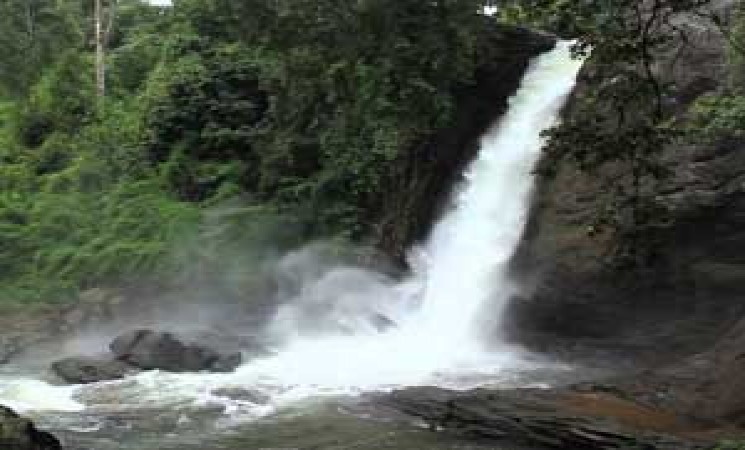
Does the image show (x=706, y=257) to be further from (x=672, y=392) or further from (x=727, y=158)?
(x=672, y=392)

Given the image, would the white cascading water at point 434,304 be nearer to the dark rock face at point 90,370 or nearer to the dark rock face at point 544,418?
the dark rock face at point 90,370

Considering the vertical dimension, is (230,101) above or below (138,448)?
above

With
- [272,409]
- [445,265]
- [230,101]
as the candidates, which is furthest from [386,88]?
[230,101]

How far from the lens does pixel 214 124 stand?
2886 cm

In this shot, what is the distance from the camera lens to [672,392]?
15.0m

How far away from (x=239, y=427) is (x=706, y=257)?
8668mm

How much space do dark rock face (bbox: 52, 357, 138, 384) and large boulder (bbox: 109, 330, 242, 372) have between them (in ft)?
0.98

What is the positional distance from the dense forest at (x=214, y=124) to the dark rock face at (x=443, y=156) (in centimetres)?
44

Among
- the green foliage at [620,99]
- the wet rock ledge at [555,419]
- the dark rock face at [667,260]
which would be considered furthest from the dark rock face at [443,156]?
the green foliage at [620,99]

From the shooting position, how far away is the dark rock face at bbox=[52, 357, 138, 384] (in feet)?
58.5

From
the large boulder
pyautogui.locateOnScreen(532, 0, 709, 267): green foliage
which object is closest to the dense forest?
pyautogui.locateOnScreen(532, 0, 709, 267): green foliage

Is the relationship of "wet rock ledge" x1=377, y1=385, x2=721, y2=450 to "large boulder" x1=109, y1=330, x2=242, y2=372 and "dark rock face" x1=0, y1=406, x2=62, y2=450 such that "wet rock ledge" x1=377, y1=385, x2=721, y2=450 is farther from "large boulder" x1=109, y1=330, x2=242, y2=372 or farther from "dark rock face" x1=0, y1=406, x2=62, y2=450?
"dark rock face" x1=0, y1=406, x2=62, y2=450

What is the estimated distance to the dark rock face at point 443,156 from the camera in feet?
79.3

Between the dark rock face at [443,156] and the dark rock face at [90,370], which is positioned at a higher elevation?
the dark rock face at [443,156]
